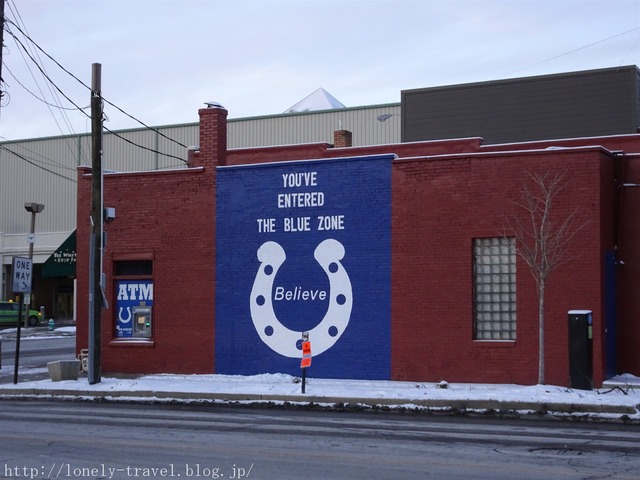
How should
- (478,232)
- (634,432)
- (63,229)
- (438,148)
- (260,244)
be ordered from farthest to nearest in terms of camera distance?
(63,229), (438,148), (260,244), (478,232), (634,432)

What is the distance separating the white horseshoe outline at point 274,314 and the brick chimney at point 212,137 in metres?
2.75

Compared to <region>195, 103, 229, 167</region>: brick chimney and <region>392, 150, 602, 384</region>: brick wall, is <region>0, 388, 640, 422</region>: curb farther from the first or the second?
<region>195, 103, 229, 167</region>: brick chimney

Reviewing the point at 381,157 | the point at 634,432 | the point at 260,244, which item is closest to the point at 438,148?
the point at 381,157

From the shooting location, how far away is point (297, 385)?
20125 mm

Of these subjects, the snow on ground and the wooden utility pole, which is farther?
the wooden utility pole

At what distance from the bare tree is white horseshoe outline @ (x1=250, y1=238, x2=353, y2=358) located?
13.9 ft

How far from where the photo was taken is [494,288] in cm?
2028

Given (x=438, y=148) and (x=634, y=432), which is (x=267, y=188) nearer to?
(x=438, y=148)

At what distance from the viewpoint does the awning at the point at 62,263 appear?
49.8 metres

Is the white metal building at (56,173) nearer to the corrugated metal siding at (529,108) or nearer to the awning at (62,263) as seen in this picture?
the awning at (62,263)

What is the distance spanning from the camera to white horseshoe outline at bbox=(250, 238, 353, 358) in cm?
2162

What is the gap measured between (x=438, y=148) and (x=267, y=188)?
5353 millimetres

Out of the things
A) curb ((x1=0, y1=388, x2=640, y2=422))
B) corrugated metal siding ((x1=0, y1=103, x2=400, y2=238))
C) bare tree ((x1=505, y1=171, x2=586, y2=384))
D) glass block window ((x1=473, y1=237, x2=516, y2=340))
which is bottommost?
curb ((x1=0, y1=388, x2=640, y2=422))

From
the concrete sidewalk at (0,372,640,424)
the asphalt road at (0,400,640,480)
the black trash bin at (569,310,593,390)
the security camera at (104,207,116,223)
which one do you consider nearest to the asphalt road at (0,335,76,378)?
the concrete sidewalk at (0,372,640,424)
